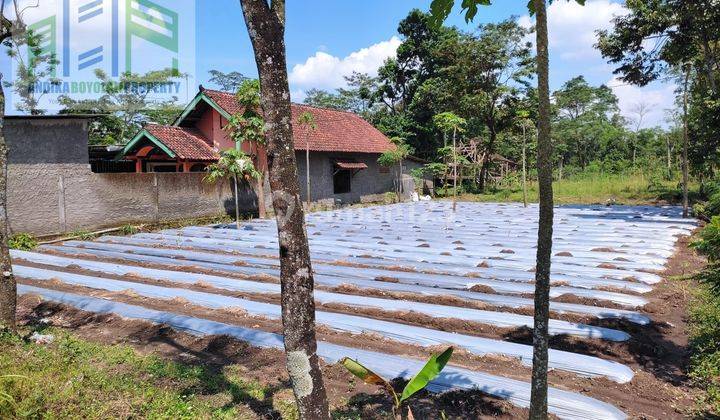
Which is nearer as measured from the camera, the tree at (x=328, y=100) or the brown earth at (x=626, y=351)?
the brown earth at (x=626, y=351)

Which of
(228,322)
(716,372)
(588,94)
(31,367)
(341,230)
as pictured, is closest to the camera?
(31,367)

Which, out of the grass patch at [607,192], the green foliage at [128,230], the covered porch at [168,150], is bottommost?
the green foliage at [128,230]

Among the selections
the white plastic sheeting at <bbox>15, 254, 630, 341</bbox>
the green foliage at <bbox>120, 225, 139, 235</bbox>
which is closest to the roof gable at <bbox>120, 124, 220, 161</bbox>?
the green foliage at <bbox>120, 225, 139, 235</bbox>

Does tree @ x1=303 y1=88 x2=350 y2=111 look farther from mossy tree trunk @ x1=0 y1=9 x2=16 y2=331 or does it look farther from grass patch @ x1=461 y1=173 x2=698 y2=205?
mossy tree trunk @ x1=0 y1=9 x2=16 y2=331

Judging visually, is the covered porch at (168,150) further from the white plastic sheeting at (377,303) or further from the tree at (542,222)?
the tree at (542,222)

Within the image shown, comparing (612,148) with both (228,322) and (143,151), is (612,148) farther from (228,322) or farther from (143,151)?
(228,322)

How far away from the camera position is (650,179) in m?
21.6

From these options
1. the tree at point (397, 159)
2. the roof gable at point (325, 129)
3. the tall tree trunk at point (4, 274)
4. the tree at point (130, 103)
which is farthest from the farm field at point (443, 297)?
the tree at point (130, 103)

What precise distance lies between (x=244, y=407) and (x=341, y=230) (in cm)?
872

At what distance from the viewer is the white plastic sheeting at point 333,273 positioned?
198 inches

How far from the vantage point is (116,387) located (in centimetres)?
320

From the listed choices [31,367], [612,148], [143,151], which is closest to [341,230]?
[143,151]

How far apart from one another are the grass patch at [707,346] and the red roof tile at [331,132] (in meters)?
13.3

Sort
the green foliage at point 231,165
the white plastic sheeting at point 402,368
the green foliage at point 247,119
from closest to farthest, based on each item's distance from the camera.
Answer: the white plastic sheeting at point 402,368 → the green foliage at point 231,165 → the green foliage at point 247,119
